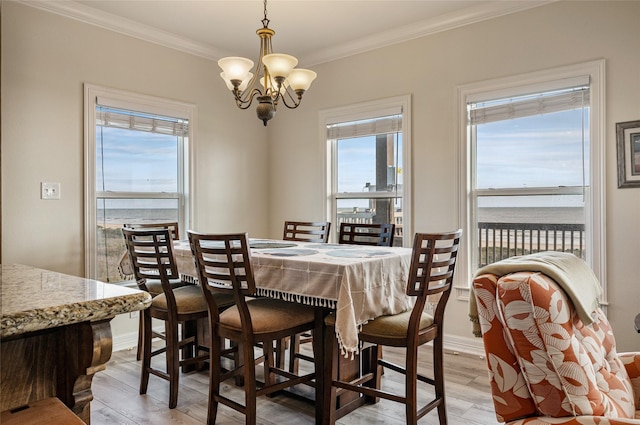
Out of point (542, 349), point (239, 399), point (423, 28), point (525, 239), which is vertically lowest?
point (239, 399)

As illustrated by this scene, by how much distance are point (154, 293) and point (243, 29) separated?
2.32m

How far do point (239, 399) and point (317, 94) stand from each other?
2.95 metres

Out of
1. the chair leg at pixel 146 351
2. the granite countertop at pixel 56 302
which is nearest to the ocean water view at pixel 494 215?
the chair leg at pixel 146 351

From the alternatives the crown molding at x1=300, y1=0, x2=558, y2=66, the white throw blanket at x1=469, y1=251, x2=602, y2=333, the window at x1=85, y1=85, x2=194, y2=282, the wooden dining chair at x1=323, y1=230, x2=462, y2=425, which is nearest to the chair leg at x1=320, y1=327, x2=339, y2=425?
the wooden dining chair at x1=323, y1=230, x2=462, y2=425

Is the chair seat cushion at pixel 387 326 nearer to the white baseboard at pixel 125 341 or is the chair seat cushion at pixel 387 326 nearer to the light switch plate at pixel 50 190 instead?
the white baseboard at pixel 125 341

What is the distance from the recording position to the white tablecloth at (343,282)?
203 cm

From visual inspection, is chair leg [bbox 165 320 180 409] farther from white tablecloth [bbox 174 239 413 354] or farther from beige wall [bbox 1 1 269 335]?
beige wall [bbox 1 1 269 335]

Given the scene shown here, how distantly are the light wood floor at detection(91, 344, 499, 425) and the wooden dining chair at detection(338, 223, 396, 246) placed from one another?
0.91 meters

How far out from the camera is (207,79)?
429 centimetres

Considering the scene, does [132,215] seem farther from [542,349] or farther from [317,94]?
[542,349]

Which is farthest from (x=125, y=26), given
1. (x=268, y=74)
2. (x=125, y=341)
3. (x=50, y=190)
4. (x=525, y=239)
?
(x=525, y=239)

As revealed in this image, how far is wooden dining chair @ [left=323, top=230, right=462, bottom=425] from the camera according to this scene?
2.04 m

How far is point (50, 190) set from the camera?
3.25 metres

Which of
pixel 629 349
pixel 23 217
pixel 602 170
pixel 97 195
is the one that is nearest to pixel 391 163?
pixel 602 170
